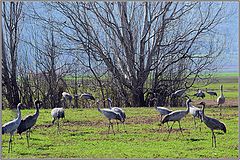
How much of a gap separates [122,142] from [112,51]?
1047 cm

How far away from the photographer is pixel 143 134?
35.1 feet

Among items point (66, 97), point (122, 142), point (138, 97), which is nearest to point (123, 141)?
point (122, 142)

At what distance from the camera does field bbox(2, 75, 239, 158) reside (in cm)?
870

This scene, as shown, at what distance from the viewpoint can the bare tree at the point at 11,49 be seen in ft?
64.5

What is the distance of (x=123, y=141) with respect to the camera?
9.88 m

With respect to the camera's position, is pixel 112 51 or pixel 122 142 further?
pixel 112 51

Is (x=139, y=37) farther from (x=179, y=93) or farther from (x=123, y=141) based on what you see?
(x=123, y=141)

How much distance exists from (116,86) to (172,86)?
2.14 metres

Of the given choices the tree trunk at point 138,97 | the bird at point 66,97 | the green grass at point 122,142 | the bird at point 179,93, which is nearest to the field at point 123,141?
the green grass at point 122,142

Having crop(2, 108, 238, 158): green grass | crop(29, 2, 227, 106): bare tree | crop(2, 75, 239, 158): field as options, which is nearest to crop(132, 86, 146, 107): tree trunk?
crop(29, 2, 227, 106): bare tree

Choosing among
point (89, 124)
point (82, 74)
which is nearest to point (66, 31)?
point (82, 74)

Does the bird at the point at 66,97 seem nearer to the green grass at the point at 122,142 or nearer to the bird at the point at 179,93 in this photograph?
the bird at the point at 179,93

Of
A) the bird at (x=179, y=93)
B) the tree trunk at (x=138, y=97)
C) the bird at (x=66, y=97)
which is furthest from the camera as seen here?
the tree trunk at (x=138, y=97)

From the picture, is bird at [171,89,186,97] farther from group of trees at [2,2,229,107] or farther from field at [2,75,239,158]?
field at [2,75,239,158]
